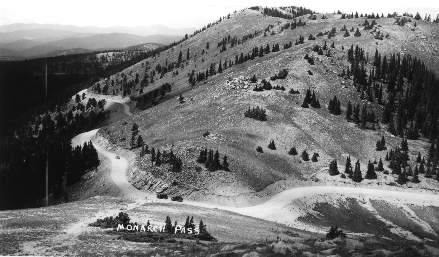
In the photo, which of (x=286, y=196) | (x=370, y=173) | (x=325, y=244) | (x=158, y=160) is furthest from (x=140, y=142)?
(x=325, y=244)

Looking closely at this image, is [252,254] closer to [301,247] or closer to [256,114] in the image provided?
[301,247]

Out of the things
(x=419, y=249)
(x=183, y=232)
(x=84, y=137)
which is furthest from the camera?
(x=84, y=137)

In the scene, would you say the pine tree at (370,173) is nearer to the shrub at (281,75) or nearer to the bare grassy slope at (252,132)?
the bare grassy slope at (252,132)

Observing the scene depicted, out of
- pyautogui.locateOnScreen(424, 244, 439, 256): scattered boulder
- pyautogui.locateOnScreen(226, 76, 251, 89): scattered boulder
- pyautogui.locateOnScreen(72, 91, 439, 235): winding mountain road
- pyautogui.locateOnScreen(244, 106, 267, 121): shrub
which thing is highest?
pyautogui.locateOnScreen(226, 76, 251, 89): scattered boulder

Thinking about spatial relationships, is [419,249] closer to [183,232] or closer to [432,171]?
[183,232]

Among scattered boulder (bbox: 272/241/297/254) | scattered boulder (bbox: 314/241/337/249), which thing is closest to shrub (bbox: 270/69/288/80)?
scattered boulder (bbox: 314/241/337/249)

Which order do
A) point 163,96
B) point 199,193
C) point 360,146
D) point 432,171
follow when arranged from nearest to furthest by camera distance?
point 199,193
point 432,171
point 360,146
point 163,96

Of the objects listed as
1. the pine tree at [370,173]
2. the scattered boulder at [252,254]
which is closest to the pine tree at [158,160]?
the pine tree at [370,173]

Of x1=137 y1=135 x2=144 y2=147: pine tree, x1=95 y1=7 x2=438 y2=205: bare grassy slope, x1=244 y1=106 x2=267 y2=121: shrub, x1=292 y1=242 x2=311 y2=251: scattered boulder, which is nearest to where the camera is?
x1=292 y1=242 x2=311 y2=251: scattered boulder

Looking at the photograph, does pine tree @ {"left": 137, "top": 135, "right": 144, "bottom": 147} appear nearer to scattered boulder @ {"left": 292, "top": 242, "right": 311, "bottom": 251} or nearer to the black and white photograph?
the black and white photograph

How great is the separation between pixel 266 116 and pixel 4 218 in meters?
80.9

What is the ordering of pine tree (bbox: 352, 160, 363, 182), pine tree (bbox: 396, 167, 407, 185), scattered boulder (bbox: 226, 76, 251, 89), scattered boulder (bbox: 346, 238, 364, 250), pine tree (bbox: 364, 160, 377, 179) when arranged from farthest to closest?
scattered boulder (bbox: 226, 76, 251, 89)
pine tree (bbox: 364, 160, 377, 179)
pine tree (bbox: 352, 160, 363, 182)
pine tree (bbox: 396, 167, 407, 185)
scattered boulder (bbox: 346, 238, 364, 250)

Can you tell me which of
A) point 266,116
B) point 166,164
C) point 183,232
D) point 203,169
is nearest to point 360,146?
point 266,116

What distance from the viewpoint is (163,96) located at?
598 feet
